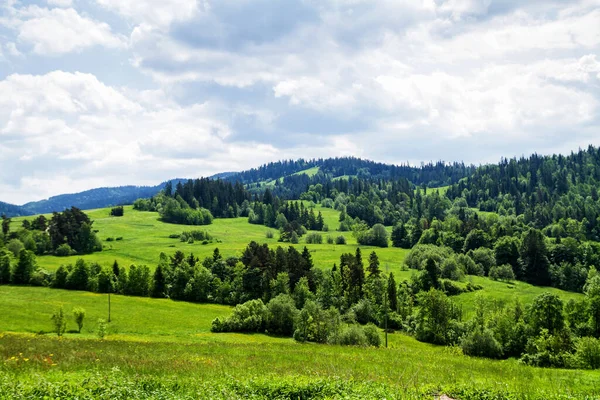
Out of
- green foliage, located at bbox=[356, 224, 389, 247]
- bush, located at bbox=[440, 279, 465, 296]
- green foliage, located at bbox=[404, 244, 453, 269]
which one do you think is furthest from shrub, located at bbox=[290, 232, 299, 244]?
bush, located at bbox=[440, 279, 465, 296]

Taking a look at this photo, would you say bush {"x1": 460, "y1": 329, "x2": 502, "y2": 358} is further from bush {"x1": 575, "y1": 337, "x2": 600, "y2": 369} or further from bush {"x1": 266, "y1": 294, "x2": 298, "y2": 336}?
bush {"x1": 266, "y1": 294, "x2": 298, "y2": 336}

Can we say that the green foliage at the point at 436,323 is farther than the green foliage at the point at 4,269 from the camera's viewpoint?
No

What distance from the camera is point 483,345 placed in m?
70.2

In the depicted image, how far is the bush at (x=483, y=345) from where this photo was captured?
70.1 metres

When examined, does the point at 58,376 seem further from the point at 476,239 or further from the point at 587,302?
the point at 476,239

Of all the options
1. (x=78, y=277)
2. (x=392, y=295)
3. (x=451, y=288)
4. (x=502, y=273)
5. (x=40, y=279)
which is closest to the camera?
(x=392, y=295)

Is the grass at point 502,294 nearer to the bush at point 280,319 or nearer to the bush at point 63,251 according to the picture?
the bush at point 280,319

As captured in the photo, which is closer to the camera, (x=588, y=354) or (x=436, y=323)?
(x=588, y=354)

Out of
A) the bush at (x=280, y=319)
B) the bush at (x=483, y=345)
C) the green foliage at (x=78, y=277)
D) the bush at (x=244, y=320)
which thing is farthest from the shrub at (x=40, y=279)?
the bush at (x=483, y=345)

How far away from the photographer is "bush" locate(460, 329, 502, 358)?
7012 centimetres

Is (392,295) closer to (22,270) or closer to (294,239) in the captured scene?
(22,270)

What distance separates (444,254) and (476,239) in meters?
31.1

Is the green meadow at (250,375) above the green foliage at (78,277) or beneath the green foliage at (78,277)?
above

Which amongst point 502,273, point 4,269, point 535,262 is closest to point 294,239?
point 502,273
